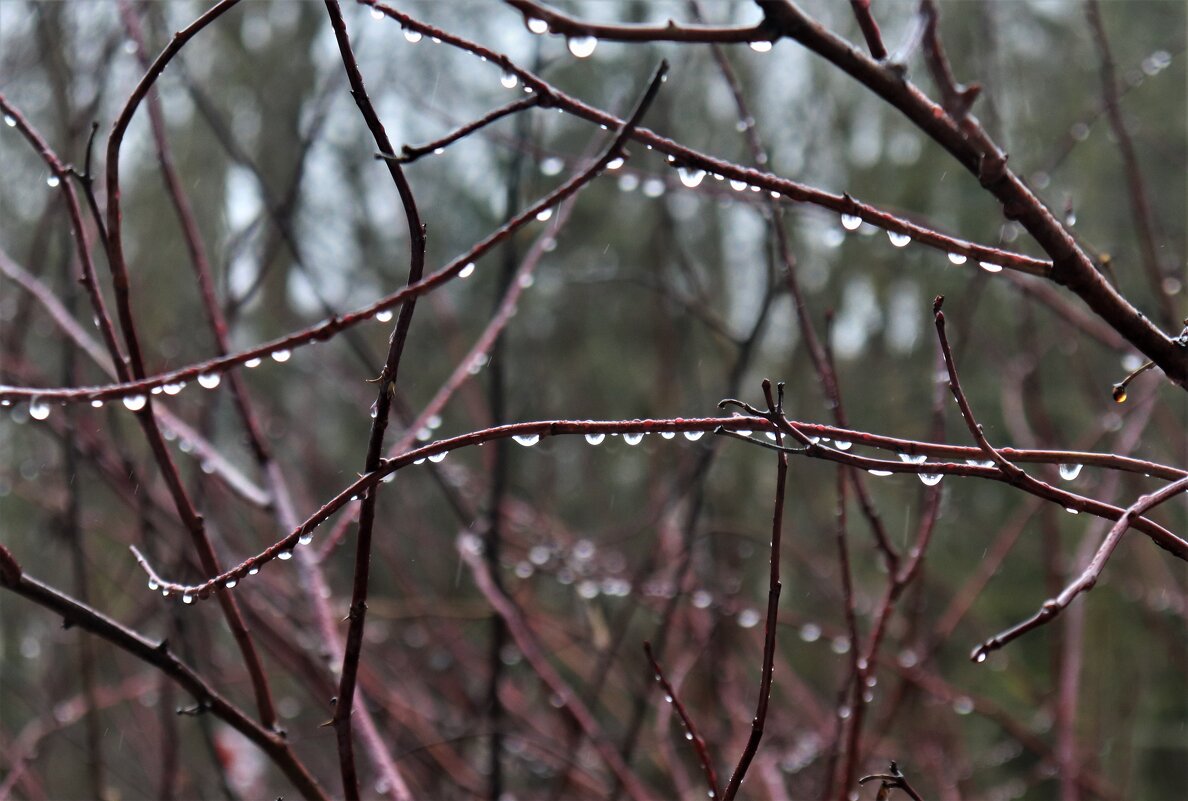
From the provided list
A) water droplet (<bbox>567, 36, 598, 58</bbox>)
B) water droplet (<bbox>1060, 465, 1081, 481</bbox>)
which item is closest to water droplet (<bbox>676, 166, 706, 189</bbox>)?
water droplet (<bbox>567, 36, 598, 58</bbox>)

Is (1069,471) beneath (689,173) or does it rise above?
beneath

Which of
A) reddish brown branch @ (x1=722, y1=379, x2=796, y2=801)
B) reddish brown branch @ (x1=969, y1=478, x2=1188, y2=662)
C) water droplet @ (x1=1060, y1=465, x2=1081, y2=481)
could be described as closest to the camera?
reddish brown branch @ (x1=969, y1=478, x2=1188, y2=662)

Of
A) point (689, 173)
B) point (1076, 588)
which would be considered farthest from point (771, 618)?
point (689, 173)

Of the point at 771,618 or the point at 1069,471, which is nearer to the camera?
the point at 771,618

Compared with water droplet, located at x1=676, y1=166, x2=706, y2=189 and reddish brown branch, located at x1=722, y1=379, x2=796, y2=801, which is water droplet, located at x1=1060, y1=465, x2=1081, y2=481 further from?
water droplet, located at x1=676, y1=166, x2=706, y2=189

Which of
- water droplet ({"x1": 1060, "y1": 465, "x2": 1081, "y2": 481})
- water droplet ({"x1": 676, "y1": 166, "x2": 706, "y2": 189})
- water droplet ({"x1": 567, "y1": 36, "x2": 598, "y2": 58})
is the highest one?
water droplet ({"x1": 676, "y1": 166, "x2": 706, "y2": 189})

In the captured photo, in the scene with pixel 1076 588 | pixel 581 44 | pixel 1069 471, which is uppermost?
pixel 581 44

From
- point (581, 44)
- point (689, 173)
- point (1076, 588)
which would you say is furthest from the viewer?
point (689, 173)

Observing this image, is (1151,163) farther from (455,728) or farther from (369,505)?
(369,505)

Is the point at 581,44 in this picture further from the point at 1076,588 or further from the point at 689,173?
the point at 1076,588

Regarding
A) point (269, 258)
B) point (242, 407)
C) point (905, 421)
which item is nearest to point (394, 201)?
point (905, 421)

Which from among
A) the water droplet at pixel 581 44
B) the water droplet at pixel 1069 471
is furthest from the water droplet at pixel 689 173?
the water droplet at pixel 1069 471
